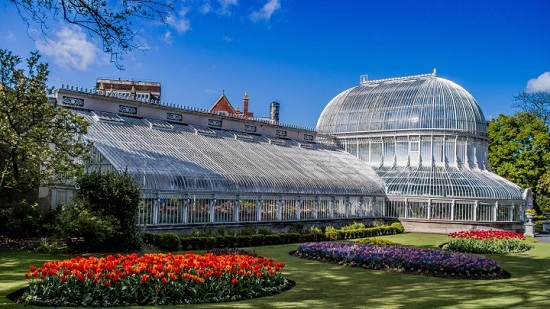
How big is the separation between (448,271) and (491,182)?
24535 millimetres

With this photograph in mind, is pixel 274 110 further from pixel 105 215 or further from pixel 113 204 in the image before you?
pixel 105 215

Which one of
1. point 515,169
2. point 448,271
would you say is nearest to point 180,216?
point 448,271

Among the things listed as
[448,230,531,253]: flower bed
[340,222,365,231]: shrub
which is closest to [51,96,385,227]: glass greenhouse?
[340,222,365,231]: shrub

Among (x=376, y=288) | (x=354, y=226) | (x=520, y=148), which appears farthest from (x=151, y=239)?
(x=520, y=148)

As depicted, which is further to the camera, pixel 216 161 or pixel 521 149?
pixel 521 149

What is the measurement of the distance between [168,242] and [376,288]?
10.2 meters

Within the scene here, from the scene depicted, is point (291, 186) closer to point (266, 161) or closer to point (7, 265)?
point (266, 161)

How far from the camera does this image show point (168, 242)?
73.3 ft

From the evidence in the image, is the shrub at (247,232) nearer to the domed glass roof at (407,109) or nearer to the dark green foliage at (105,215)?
the dark green foliage at (105,215)

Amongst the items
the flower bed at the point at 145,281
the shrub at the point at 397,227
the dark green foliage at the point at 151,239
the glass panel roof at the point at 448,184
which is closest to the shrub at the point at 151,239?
the dark green foliage at the point at 151,239

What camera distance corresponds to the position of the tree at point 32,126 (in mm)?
19188

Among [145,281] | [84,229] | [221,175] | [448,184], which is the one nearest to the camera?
[145,281]

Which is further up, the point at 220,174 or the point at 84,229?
the point at 220,174

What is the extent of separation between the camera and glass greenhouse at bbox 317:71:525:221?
39.1m
